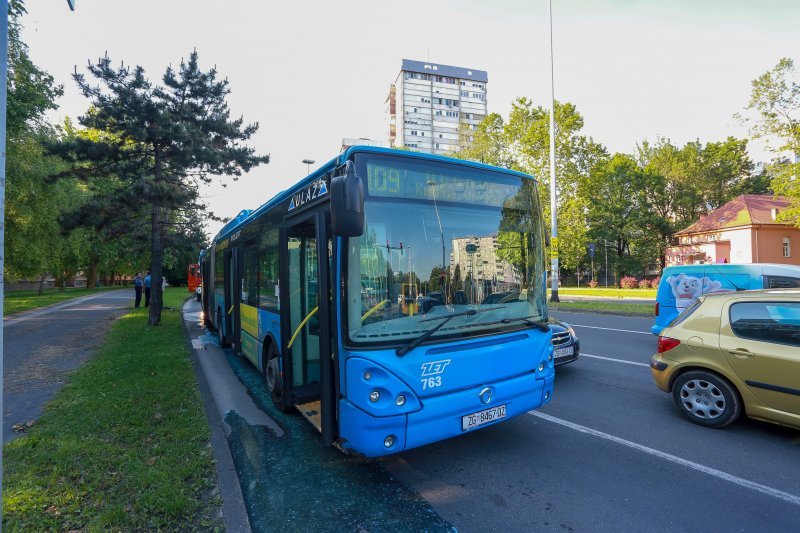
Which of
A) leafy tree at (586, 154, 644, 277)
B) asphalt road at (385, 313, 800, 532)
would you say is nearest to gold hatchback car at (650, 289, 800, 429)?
asphalt road at (385, 313, 800, 532)

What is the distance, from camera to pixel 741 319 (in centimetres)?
494

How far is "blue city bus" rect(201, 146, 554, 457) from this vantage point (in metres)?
3.48

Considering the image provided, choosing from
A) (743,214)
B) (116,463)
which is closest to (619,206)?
(743,214)

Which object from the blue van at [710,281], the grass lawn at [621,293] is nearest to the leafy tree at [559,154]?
the grass lawn at [621,293]

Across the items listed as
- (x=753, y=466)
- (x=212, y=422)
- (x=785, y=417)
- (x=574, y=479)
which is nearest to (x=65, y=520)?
(x=212, y=422)

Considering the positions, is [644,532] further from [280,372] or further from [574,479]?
[280,372]

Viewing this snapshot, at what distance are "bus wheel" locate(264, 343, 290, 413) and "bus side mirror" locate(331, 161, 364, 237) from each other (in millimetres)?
3184

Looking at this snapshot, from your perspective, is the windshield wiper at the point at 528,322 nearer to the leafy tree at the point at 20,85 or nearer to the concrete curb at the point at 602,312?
the concrete curb at the point at 602,312

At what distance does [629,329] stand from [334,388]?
38.7 feet

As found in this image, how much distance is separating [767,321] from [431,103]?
92.8 metres

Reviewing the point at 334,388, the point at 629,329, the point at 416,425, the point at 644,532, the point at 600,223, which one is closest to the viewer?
the point at 644,532

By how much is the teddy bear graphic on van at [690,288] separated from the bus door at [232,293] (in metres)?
9.54

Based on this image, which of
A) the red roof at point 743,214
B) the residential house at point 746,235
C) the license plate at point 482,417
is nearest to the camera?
the license plate at point 482,417

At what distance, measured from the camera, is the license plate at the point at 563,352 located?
283 inches
